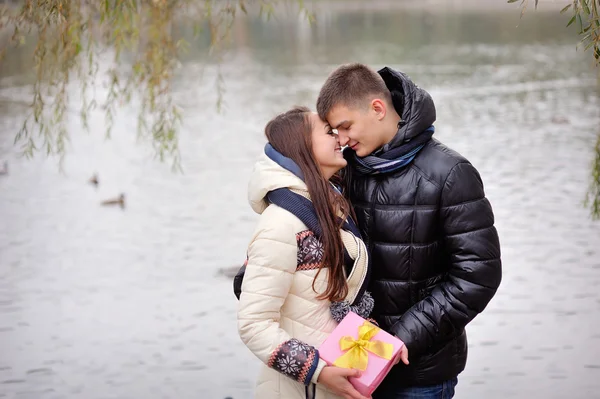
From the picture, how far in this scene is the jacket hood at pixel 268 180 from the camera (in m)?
2.46

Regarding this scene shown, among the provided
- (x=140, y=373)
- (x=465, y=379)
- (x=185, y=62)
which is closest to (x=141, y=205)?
(x=140, y=373)

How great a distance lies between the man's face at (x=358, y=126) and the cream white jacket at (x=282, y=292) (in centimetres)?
23

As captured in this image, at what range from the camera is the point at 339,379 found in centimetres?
238

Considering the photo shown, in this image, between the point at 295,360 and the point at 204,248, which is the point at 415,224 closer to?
the point at 295,360

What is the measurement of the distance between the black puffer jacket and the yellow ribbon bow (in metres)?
0.14

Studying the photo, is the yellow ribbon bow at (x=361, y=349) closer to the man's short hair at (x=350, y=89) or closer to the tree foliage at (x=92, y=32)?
the man's short hair at (x=350, y=89)

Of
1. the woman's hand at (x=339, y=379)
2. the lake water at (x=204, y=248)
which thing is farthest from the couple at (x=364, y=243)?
the lake water at (x=204, y=248)

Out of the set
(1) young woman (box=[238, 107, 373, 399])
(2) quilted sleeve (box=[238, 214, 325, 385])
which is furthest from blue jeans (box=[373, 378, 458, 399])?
(2) quilted sleeve (box=[238, 214, 325, 385])

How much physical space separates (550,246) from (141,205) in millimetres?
4802

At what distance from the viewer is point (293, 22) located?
43.7 m

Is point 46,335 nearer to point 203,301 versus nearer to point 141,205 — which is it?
point 203,301

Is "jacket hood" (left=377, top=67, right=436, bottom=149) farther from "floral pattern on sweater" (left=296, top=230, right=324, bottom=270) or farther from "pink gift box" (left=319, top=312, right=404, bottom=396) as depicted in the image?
"pink gift box" (left=319, top=312, right=404, bottom=396)

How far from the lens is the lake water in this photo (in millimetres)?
6090

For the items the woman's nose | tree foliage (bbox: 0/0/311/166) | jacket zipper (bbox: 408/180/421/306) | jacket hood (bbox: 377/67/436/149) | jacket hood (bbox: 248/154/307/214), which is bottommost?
jacket zipper (bbox: 408/180/421/306)
